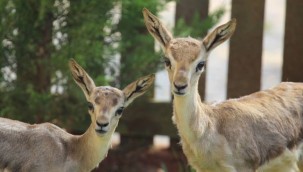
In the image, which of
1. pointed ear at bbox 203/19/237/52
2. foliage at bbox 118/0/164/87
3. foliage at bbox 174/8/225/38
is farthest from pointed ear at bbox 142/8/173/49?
foliage at bbox 174/8/225/38

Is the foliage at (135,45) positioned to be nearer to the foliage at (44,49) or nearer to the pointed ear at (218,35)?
the foliage at (44,49)

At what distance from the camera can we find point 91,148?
7562 mm

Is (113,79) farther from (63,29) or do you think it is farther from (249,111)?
(249,111)

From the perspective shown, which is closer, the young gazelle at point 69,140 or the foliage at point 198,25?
the young gazelle at point 69,140

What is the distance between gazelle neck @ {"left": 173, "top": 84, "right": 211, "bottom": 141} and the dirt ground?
2942 millimetres

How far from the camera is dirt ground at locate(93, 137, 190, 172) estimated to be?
34.5 feet

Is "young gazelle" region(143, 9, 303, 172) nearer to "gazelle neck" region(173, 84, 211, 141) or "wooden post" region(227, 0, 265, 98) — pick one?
"gazelle neck" region(173, 84, 211, 141)

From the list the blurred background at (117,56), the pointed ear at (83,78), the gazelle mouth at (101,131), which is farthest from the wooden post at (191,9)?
the gazelle mouth at (101,131)

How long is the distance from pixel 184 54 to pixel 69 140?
4.04 ft

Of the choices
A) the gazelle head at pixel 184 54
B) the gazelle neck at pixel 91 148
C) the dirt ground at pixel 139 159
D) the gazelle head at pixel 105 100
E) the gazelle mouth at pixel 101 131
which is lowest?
the dirt ground at pixel 139 159

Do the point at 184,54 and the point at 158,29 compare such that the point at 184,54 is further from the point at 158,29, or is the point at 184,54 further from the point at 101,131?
the point at 101,131

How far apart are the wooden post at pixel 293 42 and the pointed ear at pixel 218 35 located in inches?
106

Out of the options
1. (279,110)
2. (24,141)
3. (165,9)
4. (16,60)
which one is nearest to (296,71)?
(165,9)

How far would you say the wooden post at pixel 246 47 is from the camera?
10000mm
